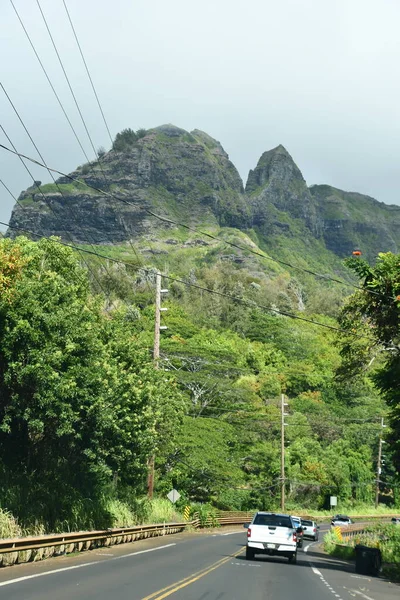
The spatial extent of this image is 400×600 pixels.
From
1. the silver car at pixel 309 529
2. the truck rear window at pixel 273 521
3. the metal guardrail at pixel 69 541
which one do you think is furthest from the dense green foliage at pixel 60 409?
the silver car at pixel 309 529

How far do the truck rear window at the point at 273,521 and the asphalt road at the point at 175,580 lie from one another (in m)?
1.33

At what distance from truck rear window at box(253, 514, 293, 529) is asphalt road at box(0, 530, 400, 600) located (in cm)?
133

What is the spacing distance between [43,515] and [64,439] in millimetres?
2716

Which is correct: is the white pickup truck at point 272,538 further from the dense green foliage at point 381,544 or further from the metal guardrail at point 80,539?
→ the metal guardrail at point 80,539

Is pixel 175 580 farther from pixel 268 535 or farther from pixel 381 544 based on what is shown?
pixel 381 544

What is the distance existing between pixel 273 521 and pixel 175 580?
9974 mm

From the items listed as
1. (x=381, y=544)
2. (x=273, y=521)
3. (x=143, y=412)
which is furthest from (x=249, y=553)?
(x=381, y=544)

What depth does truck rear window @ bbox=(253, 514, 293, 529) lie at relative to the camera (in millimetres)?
26641

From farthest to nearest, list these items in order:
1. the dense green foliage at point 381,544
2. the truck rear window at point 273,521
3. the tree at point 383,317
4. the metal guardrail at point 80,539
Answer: the dense green foliage at point 381,544 → the tree at point 383,317 → the truck rear window at point 273,521 → the metal guardrail at point 80,539

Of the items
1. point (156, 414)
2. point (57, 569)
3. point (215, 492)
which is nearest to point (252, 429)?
point (215, 492)

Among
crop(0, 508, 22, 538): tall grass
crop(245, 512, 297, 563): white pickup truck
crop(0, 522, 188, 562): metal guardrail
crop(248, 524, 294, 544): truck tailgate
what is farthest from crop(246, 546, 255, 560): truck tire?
crop(0, 508, 22, 538): tall grass

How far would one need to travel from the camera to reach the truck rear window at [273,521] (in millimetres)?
26641

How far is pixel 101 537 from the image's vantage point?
90.3 ft

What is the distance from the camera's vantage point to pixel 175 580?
1752 cm
